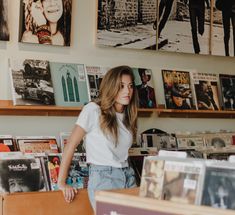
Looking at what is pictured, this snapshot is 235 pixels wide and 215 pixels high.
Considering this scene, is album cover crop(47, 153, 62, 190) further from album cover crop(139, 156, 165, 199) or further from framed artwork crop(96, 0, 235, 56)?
album cover crop(139, 156, 165, 199)

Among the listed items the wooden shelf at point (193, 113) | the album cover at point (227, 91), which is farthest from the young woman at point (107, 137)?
the album cover at point (227, 91)

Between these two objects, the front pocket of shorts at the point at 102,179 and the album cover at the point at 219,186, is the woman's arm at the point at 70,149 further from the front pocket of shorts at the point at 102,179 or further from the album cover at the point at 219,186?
the album cover at the point at 219,186

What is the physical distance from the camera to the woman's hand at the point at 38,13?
3.15 m

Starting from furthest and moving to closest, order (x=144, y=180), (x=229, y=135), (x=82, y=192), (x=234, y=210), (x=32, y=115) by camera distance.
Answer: (x=229, y=135) < (x=32, y=115) < (x=82, y=192) < (x=144, y=180) < (x=234, y=210)

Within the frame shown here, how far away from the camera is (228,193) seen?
1202mm

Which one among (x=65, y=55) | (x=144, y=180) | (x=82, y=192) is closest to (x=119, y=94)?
(x=82, y=192)

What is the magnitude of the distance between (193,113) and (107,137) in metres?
1.49

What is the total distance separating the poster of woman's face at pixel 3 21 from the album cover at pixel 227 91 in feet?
6.29

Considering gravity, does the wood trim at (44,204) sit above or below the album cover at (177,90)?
below

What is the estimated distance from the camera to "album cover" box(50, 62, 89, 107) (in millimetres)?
3248

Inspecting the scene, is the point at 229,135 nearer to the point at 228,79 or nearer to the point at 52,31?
the point at 228,79

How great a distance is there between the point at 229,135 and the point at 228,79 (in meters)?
0.50

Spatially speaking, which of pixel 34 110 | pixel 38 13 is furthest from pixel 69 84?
pixel 38 13

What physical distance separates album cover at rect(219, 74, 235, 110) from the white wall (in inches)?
4.6
